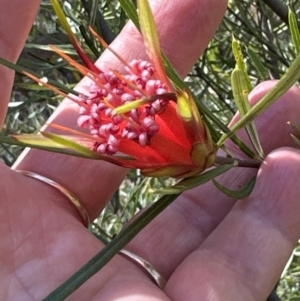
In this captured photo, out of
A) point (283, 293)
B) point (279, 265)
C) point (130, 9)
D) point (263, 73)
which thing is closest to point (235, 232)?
point (279, 265)

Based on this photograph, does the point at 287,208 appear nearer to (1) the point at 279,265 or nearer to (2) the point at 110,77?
(1) the point at 279,265

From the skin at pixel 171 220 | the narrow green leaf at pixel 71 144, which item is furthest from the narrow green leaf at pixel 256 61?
the narrow green leaf at pixel 71 144

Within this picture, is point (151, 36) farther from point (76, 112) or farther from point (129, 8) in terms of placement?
point (76, 112)

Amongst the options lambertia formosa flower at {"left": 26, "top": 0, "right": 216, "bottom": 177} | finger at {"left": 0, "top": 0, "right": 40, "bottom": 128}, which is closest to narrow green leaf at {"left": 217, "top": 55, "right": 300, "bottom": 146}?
lambertia formosa flower at {"left": 26, "top": 0, "right": 216, "bottom": 177}

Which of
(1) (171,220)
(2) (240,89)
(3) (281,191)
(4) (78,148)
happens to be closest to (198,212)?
(1) (171,220)

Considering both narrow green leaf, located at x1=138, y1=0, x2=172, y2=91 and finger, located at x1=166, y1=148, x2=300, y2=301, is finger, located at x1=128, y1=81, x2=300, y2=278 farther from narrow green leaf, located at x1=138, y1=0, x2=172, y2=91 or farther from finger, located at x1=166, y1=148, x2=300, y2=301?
narrow green leaf, located at x1=138, y1=0, x2=172, y2=91

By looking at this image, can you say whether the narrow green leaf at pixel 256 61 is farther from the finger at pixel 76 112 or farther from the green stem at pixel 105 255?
the green stem at pixel 105 255
